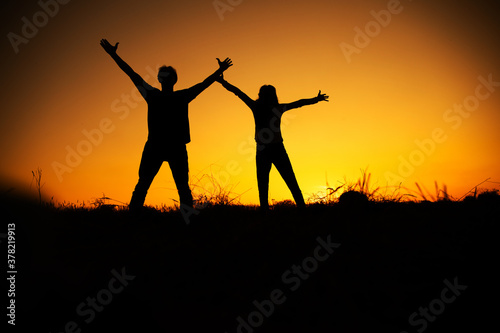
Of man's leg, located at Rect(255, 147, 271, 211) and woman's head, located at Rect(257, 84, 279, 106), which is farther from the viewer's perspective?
woman's head, located at Rect(257, 84, 279, 106)

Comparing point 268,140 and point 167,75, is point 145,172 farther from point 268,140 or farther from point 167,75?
point 268,140

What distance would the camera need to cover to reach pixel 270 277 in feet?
7.86

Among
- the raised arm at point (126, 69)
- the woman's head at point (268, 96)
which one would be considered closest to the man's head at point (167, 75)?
the raised arm at point (126, 69)

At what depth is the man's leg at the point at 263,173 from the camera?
480 centimetres

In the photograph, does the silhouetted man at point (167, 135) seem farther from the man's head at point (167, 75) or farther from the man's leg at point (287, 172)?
the man's leg at point (287, 172)

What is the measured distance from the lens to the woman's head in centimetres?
490

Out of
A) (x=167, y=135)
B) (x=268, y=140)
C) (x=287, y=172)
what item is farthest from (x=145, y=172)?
(x=287, y=172)

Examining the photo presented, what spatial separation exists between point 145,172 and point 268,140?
1810 millimetres

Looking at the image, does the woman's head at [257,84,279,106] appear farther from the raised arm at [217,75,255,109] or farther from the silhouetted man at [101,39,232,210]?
the silhouetted man at [101,39,232,210]

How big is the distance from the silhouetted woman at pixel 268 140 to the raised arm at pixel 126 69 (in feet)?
4.00

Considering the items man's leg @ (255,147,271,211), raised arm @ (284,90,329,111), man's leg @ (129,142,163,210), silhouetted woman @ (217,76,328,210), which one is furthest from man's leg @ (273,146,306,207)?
man's leg @ (129,142,163,210)

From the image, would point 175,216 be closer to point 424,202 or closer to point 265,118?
point 265,118

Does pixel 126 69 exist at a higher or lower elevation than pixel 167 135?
higher

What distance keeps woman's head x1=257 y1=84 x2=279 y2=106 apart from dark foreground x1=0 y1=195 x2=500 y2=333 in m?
2.06
